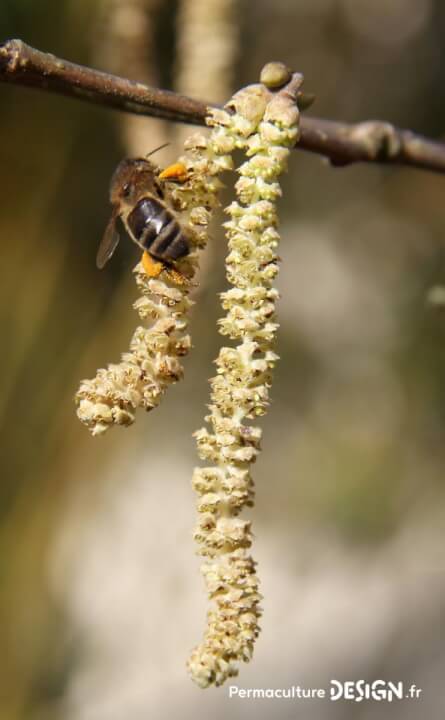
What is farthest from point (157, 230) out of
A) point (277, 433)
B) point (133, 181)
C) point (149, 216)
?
point (277, 433)

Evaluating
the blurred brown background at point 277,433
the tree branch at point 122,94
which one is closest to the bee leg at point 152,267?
the tree branch at point 122,94

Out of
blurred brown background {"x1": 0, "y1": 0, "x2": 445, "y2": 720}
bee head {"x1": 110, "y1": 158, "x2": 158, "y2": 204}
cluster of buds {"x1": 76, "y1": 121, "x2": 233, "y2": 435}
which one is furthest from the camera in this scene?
blurred brown background {"x1": 0, "y1": 0, "x2": 445, "y2": 720}

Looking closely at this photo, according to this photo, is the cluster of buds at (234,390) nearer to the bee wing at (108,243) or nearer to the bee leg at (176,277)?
the bee leg at (176,277)

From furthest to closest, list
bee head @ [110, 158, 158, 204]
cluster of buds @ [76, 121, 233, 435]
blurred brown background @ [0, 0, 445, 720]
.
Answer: blurred brown background @ [0, 0, 445, 720] < bee head @ [110, 158, 158, 204] < cluster of buds @ [76, 121, 233, 435]

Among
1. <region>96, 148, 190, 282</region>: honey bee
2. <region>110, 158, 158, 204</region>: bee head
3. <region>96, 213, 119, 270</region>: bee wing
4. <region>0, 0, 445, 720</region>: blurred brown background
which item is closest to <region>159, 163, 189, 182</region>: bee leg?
<region>96, 148, 190, 282</region>: honey bee

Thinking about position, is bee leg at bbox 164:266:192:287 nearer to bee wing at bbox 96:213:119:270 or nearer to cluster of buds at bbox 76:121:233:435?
cluster of buds at bbox 76:121:233:435

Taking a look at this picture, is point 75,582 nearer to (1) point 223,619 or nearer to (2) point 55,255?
(2) point 55,255

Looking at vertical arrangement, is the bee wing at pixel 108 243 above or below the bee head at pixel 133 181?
below
